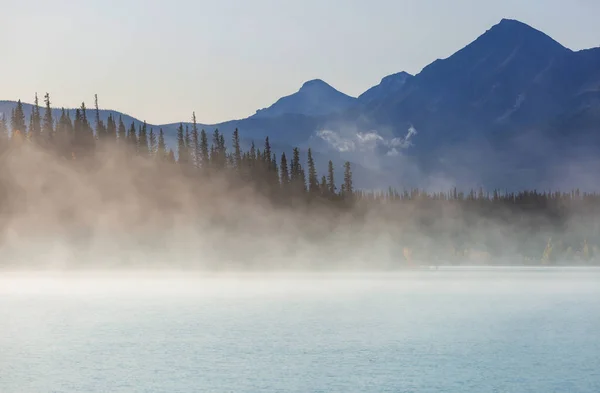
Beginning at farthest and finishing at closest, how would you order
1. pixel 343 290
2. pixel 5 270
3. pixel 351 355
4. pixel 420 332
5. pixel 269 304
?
pixel 5 270 < pixel 343 290 < pixel 269 304 < pixel 420 332 < pixel 351 355

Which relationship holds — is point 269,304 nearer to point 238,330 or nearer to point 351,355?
point 238,330

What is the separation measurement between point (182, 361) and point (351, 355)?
10.6m

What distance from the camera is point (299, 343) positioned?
207ft

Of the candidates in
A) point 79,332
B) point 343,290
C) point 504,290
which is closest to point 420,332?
point 79,332

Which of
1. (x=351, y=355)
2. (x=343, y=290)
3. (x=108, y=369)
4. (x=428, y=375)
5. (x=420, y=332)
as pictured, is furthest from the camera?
(x=343, y=290)

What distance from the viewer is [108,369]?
170ft

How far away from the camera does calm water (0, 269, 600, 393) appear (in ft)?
154

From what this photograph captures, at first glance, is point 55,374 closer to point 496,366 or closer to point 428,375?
point 428,375

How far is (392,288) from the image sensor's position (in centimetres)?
13412

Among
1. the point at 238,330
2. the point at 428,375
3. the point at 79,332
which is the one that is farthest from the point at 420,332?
the point at 79,332

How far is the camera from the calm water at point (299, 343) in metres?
47.0

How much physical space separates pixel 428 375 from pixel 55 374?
20.8 meters

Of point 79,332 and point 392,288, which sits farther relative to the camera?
point 392,288

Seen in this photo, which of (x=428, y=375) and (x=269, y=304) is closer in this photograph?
(x=428, y=375)
